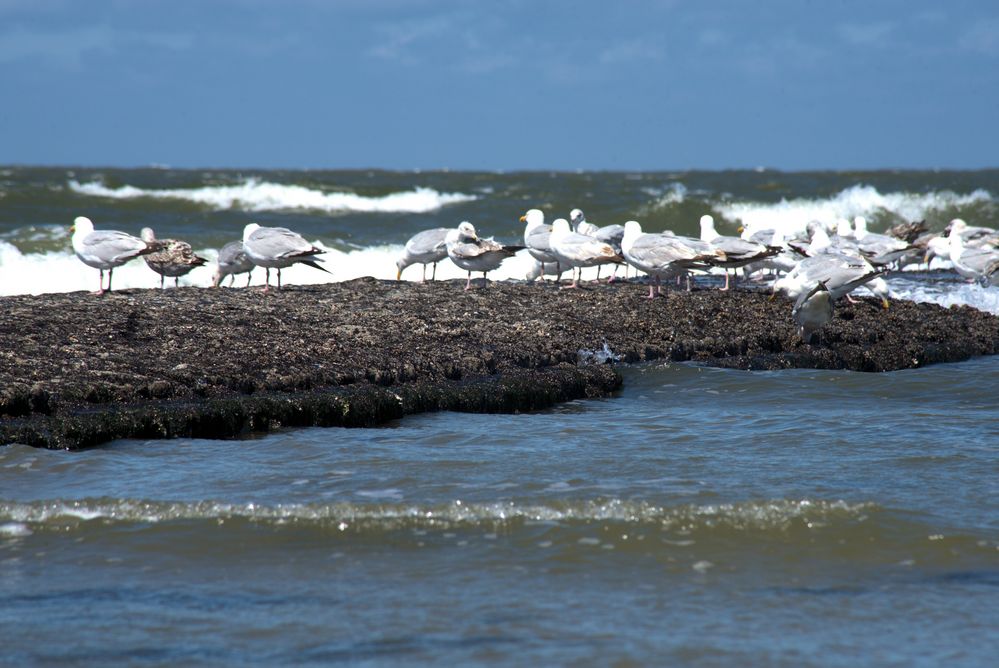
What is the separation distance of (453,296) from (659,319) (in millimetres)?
1711

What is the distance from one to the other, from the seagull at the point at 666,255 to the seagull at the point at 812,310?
5.78ft

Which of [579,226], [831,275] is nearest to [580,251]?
[831,275]

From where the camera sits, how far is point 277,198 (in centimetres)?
3203

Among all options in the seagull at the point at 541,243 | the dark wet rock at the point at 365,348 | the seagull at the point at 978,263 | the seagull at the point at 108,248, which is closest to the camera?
the dark wet rock at the point at 365,348

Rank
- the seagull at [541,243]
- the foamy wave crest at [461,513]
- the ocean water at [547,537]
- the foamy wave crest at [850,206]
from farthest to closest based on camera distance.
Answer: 1. the foamy wave crest at [850,206]
2. the seagull at [541,243]
3. the foamy wave crest at [461,513]
4. the ocean water at [547,537]

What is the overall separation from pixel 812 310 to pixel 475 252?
3.68 m

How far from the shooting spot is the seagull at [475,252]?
12.0m

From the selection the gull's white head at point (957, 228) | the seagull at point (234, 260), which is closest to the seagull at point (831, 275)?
the seagull at point (234, 260)

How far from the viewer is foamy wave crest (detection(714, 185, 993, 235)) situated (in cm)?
3083

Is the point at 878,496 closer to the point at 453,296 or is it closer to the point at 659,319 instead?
the point at 659,319

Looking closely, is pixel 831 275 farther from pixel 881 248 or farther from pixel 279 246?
pixel 881 248

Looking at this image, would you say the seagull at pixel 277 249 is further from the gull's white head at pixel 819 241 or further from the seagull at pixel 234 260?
the gull's white head at pixel 819 241

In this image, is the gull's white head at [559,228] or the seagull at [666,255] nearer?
the seagull at [666,255]

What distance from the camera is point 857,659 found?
3.71 meters
